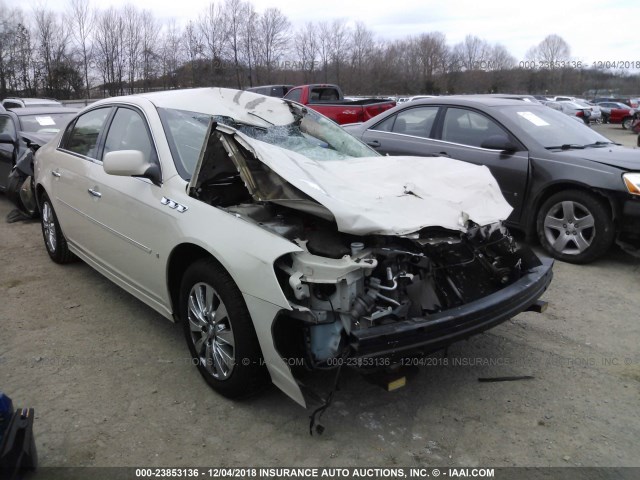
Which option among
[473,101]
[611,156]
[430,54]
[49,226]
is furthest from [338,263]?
[430,54]

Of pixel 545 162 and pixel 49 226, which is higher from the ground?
pixel 545 162

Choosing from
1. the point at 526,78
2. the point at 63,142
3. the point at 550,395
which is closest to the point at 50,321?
the point at 63,142

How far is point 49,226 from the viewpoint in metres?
5.33

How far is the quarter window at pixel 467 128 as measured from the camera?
19.4ft

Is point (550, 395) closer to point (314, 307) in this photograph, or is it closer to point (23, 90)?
point (314, 307)

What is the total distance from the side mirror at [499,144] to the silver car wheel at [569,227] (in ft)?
2.54

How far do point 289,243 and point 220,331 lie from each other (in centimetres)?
72

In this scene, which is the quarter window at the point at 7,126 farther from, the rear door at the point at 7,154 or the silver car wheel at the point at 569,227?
the silver car wheel at the point at 569,227

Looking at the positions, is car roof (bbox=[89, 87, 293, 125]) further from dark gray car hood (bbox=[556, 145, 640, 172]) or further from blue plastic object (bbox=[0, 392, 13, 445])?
dark gray car hood (bbox=[556, 145, 640, 172])

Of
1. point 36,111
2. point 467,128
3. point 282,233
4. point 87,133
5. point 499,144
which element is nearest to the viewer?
point 282,233

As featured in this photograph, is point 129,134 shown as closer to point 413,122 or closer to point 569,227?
point 413,122

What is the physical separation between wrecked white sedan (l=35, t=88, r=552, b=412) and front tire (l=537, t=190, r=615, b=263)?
6.59ft

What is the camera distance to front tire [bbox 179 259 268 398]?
2717 mm

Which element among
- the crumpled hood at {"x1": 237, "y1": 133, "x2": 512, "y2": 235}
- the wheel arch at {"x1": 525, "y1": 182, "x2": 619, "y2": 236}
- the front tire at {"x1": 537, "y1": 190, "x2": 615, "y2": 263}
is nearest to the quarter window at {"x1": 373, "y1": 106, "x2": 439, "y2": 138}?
the wheel arch at {"x1": 525, "y1": 182, "x2": 619, "y2": 236}
